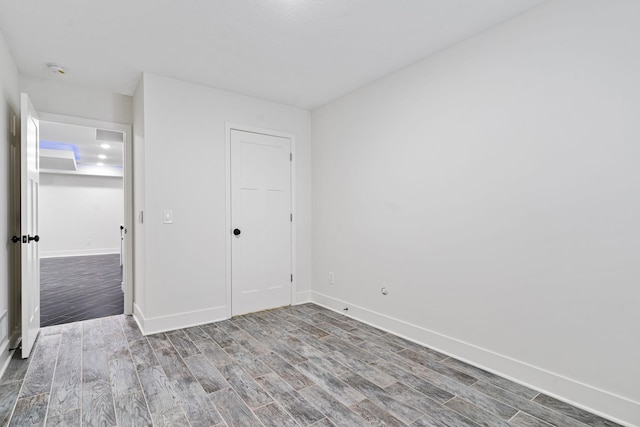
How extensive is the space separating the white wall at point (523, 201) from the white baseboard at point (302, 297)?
3.50ft

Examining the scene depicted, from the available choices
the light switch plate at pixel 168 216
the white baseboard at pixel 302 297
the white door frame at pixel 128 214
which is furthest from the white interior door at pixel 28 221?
the white baseboard at pixel 302 297

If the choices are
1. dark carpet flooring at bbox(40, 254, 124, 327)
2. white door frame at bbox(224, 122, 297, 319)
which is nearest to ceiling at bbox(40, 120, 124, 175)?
white door frame at bbox(224, 122, 297, 319)

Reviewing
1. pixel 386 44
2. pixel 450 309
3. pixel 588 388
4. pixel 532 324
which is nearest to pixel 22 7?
Result: pixel 386 44

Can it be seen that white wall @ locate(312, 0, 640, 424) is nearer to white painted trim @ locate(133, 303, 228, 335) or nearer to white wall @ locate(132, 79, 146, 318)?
white painted trim @ locate(133, 303, 228, 335)

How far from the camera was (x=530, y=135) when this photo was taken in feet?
7.04

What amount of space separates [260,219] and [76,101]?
226 cm

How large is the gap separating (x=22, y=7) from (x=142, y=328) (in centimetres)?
269

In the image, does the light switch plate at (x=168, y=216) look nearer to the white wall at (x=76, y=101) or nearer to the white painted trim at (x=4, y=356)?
the white wall at (x=76, y=101)

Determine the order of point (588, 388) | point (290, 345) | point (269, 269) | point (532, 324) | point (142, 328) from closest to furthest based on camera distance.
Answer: point (588, 388) < point (532, 324) < point (290, 345) < point (142, 328) < point (269, 269)

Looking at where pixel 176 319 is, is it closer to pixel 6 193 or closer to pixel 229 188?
pixel 229 188

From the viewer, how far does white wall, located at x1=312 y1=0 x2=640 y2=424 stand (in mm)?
1804

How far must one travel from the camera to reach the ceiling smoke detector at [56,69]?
9.64ft

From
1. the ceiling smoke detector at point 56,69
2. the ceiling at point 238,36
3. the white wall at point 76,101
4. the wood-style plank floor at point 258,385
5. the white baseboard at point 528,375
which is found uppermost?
the ceiling at point 238,36

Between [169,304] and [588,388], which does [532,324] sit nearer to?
[588,388]
